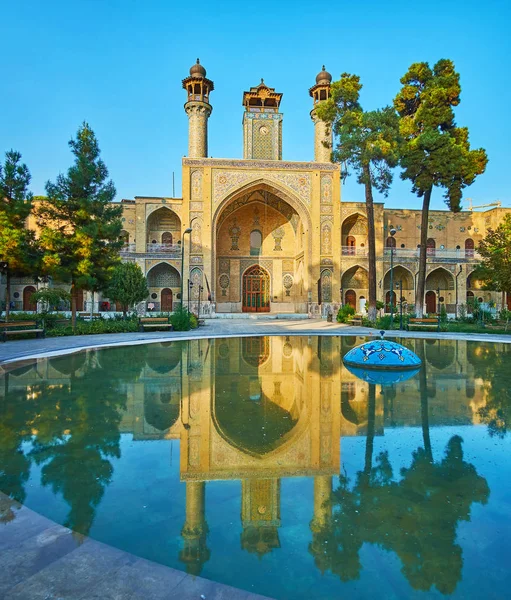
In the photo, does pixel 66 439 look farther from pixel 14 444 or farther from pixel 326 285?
pixel 326 285

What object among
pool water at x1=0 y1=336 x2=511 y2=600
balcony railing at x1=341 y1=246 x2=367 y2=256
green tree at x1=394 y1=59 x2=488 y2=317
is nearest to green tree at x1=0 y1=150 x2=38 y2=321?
pool water at x1=0 y1=336 x2=511 y2=600

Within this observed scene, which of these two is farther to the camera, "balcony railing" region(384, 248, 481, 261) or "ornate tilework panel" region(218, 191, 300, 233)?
"ornate tilework panel" region(218, 191, 300, 233)

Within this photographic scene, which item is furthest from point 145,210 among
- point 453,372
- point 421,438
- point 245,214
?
point 421,438

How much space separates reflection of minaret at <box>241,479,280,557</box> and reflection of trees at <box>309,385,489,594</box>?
275 millimetres

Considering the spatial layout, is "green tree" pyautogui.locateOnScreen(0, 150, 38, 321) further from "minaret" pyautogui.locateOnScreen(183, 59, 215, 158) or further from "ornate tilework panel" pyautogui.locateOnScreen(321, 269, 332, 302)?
"ornate tilework panel" pyautogui.locateOnScreen(321, 269, 332, 302)

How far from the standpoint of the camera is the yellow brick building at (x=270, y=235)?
2984 cm

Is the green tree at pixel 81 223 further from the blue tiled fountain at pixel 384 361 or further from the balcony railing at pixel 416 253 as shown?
the balcony railing at pixel 416 253

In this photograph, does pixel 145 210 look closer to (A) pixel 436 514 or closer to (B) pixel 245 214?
(B) pixel 245 214

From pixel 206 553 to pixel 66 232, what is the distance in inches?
692

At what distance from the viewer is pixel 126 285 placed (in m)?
19.0

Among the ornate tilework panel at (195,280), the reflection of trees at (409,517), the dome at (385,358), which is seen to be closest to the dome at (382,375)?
the dome at (385,358)

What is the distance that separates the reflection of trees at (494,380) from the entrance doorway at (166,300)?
23.6 m

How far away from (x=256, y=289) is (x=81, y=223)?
19.5 meters

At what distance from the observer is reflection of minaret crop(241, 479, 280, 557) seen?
235 centimetres
